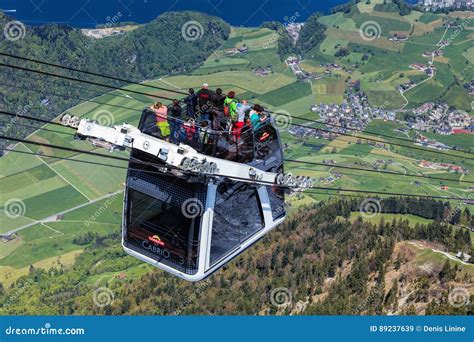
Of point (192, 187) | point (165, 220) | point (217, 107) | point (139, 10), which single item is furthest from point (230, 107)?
point (139, 10)

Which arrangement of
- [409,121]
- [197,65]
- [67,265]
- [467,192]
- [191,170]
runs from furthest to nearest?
[197,65] → [409,121] → [467,192] → [67,265] → [191,170]

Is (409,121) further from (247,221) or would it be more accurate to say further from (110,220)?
(247,221)

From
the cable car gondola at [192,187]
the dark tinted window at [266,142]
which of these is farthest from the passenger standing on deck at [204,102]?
the dark tinted window at [266,142]

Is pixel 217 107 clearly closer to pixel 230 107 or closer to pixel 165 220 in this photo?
pixel 230 107

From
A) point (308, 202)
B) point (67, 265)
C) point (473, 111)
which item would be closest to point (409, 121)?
point (473, 111)

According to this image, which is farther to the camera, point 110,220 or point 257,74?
point 257,74

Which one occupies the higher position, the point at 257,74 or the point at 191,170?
the point at 191,170

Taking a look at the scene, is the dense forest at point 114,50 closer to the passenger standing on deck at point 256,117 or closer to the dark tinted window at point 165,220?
the passenger standing on deck at point 256,117
